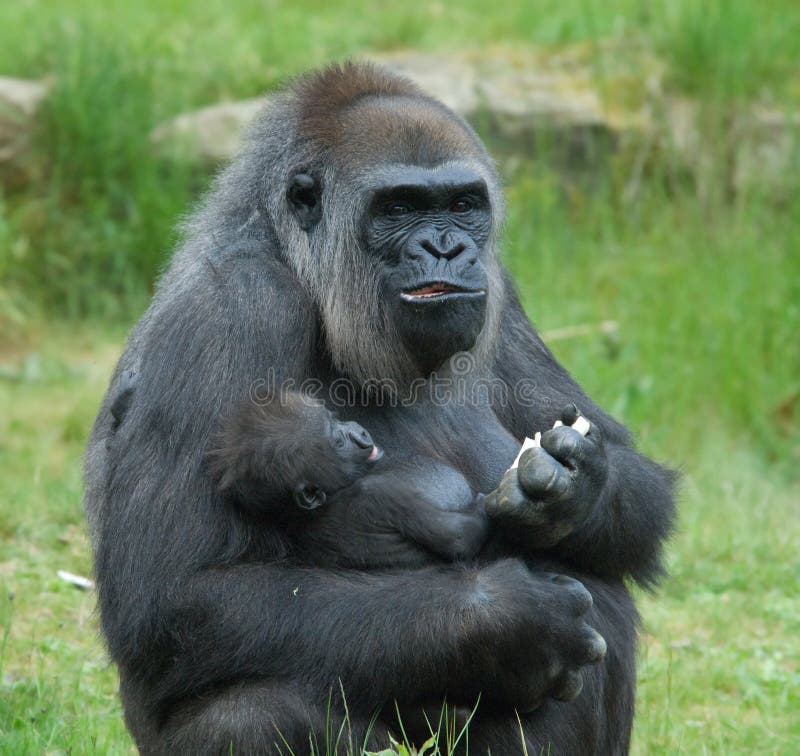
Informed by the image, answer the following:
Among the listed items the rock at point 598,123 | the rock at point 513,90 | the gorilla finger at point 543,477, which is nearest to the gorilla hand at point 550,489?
the gorilla finger at point 543,477

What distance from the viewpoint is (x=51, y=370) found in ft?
30.1

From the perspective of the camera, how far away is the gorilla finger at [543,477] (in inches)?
159

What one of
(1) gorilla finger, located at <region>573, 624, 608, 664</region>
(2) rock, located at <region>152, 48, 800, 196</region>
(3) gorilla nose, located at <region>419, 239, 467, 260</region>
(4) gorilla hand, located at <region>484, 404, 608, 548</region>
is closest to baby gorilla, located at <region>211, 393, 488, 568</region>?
(4) gorilla hand, located at <region>484, 404, 608, 548</region>

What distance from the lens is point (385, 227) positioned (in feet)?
14.6

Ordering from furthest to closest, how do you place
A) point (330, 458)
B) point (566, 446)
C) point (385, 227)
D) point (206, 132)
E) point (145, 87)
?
point (145, 87) → point (206, 132) → point (385, 227) → point (566, 446) → point (330, 458)

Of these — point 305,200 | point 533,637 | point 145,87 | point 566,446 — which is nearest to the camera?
point 533,637

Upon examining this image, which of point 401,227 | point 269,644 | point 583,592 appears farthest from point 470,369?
point 269,644

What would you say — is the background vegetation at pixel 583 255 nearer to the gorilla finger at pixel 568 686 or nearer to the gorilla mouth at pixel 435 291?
the gorilla finger at pixel 568 686

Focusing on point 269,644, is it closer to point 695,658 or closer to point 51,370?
point 695,658

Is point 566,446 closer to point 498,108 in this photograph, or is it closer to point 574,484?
point 574,484

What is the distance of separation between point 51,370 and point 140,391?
528 cm

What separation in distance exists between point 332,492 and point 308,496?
10 centimetres

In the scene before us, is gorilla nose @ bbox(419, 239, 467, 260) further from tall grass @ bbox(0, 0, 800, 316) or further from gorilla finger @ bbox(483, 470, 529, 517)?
tall grass @ bbox(0, 0, 800, 316)

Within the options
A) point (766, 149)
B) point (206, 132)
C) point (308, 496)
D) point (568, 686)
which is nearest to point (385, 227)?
point (308, 496)
